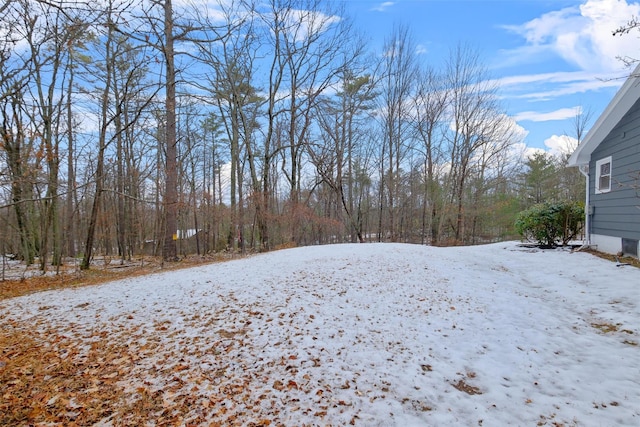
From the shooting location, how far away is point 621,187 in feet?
23.7

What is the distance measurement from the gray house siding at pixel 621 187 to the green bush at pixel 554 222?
68 cm

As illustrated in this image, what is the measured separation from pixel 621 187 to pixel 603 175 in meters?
1.15

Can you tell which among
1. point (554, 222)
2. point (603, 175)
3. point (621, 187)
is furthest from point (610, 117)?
point (554, 222)

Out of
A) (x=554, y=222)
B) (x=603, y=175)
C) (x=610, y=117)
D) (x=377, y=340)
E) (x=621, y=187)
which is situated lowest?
(x=377, y=340)

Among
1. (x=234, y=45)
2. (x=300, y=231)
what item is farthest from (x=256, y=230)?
(x=234, y=45)

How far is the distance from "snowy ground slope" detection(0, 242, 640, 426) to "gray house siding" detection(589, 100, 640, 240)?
192 centimetres

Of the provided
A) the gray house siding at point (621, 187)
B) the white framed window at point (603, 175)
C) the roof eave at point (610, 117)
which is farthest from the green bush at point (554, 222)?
the roof eave at point (610, 117)

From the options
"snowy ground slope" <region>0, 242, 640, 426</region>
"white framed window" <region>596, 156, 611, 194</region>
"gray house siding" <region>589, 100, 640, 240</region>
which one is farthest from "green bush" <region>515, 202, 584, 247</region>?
"snowy ground slope" <region>0, 242, 640, 426</region>

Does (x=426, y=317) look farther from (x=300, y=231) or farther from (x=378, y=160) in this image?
(x=378, y=160)

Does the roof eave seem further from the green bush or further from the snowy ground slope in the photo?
the snowy ground slope

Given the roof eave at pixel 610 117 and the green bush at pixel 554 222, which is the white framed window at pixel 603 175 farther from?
the green bush at pixel 554 222

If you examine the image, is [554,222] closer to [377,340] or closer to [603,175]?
[603,175]

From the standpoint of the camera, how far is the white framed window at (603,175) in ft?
26.2

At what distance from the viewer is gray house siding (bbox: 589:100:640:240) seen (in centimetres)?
684
